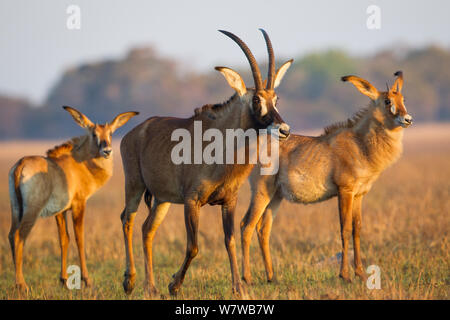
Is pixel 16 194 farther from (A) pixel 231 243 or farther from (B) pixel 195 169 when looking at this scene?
(A) pixel 231 243

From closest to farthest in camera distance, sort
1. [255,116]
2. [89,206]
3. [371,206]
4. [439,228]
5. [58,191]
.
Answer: [255,116] → [58,191] → [439,228] → [371,206] → [89,206]

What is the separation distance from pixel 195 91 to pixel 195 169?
74.1 m

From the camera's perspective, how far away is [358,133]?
968cm

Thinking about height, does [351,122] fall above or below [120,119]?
below

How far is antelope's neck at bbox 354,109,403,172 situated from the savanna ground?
1529 mm

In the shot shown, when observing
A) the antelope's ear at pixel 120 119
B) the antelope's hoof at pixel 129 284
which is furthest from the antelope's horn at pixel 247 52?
the antelope's ear at pixel 120 119

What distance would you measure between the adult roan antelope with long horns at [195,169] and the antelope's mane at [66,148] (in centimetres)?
192

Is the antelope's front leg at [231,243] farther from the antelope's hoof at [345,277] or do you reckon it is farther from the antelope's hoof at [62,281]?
the antelope's hoof at [62,281]

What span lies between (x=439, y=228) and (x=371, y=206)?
4520 millimetres

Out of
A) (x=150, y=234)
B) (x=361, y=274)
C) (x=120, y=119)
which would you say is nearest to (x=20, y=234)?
(x=150, y=234)

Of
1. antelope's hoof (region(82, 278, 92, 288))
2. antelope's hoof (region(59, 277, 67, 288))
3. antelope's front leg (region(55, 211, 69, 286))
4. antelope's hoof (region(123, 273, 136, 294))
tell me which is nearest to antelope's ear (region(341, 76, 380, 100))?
antelope's hoof (region(123, 273, 136, 294))

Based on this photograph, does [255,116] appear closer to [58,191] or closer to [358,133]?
[358,133]

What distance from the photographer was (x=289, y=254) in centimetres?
1106
